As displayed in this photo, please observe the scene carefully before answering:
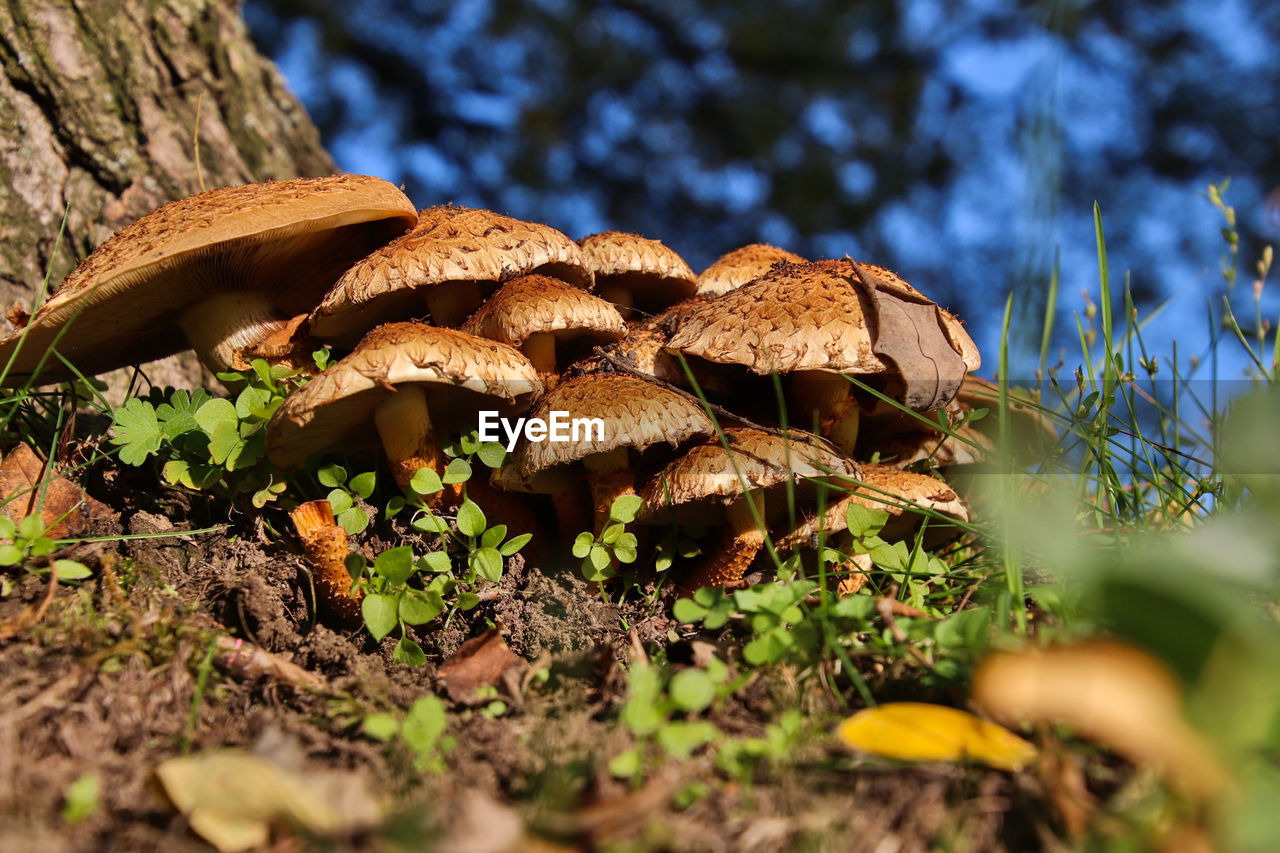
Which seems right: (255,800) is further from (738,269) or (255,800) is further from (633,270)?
(738,269)

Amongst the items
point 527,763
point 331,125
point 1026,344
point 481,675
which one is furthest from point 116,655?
point 331,125

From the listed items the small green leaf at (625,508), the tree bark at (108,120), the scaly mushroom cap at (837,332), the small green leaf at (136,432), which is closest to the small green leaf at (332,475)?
the small green leaf at (136,432)

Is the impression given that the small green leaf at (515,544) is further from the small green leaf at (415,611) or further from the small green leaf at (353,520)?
the small green leaf at (353,520)

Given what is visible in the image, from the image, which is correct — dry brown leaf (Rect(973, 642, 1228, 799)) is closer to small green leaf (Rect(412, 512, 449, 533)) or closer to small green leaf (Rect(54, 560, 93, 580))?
small green leaf (Rect(412, 512, 449, 533))

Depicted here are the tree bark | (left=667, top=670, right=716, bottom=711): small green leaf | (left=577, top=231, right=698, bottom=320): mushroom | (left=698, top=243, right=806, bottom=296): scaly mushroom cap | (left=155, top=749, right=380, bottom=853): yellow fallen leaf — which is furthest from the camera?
the tree bark

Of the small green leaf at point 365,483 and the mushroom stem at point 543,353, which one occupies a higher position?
the mushroom stem at point 543,353

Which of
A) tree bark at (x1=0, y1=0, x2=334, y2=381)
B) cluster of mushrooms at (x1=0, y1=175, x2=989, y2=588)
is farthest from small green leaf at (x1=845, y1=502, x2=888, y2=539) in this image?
tree bark at (x1=0, y1=0, x2=334, y2=381)
